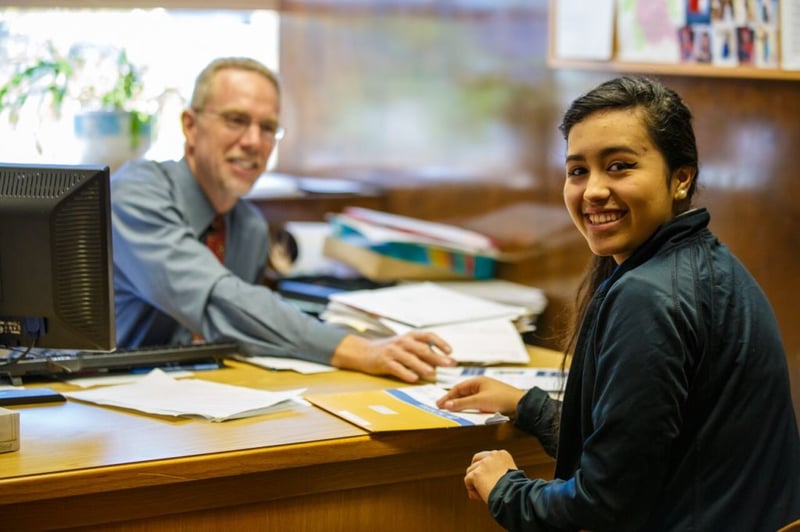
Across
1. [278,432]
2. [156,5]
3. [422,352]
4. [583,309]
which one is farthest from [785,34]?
[156,5]

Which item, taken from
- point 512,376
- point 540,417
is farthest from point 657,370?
point 512,376

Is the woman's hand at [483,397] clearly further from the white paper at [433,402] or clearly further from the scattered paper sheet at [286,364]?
the scattered paper sheet at [286,364]

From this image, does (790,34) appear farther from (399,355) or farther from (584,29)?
(399,355)

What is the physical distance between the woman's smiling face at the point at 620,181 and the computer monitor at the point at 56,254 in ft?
2.47

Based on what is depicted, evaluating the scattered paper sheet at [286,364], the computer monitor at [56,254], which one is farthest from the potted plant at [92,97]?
the computer monitor at [56,254]

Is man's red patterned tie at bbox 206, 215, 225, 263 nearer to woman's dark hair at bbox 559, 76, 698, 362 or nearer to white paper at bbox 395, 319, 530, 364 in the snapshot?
white paper at bbox 395, 319, 530, 364

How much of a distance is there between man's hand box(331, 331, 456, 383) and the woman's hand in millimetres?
218

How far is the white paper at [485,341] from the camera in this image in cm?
227

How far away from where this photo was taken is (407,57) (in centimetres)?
353

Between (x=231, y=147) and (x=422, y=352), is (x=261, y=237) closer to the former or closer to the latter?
(x=231, y=147)

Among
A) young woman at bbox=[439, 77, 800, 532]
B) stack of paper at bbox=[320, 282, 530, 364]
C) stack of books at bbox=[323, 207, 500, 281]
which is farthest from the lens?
stack of books at bbox=[323, 207, 500, 281]

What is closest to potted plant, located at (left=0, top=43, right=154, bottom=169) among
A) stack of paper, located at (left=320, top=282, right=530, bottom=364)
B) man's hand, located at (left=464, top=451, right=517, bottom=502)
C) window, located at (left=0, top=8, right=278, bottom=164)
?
window, located at (left=0, top=8, right=278, bottom=164)

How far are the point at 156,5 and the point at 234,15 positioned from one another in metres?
0.49

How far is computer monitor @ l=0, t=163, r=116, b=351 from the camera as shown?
5.82ft
